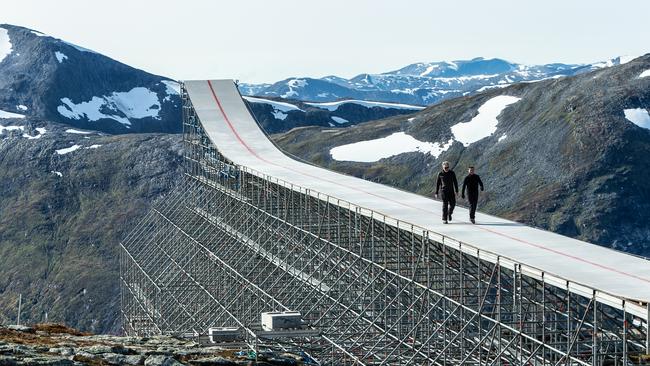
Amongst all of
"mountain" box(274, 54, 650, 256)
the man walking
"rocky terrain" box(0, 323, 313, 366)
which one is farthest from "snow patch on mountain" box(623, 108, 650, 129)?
"rocky terrain" box(0, 323, 313, 366)

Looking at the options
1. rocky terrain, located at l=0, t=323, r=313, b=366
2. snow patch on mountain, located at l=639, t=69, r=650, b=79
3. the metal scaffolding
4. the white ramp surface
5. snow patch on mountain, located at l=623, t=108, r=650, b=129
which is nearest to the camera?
the white ramp surface

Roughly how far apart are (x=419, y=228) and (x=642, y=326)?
576 inches

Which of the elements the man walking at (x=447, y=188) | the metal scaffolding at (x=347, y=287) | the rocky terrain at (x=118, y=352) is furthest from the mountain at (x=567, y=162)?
the rocky terrain at (x=118, y=352)

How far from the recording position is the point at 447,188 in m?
57.1

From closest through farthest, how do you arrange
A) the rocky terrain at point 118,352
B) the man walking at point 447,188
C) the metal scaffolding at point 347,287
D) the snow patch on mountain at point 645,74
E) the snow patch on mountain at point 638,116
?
the metal scaffolding at point 347,287
the rocky terrain at point 118,352
the man walking at point 447,188
the snow patch on mountain at point 638,116
the snow patch on mountain at point 645,74

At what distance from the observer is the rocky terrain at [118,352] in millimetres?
48344

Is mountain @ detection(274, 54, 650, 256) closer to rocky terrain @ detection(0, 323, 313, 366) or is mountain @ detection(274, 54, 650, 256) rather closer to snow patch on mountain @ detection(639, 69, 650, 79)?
snow patch on mountain @ detection(639, 69, 650, 79)

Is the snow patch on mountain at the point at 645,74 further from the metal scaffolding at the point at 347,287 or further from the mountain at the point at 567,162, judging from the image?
the metal scaffolding at the point at 347,287

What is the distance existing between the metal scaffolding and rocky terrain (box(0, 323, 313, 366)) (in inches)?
84.6

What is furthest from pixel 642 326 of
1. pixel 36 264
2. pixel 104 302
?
pixel 36 264

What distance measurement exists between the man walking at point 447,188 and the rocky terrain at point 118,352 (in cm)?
1040

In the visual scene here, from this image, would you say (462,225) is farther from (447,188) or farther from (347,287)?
(347,287)

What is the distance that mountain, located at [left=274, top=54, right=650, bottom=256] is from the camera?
153750 mm

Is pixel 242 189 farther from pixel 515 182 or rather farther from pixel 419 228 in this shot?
pixel 515 182
